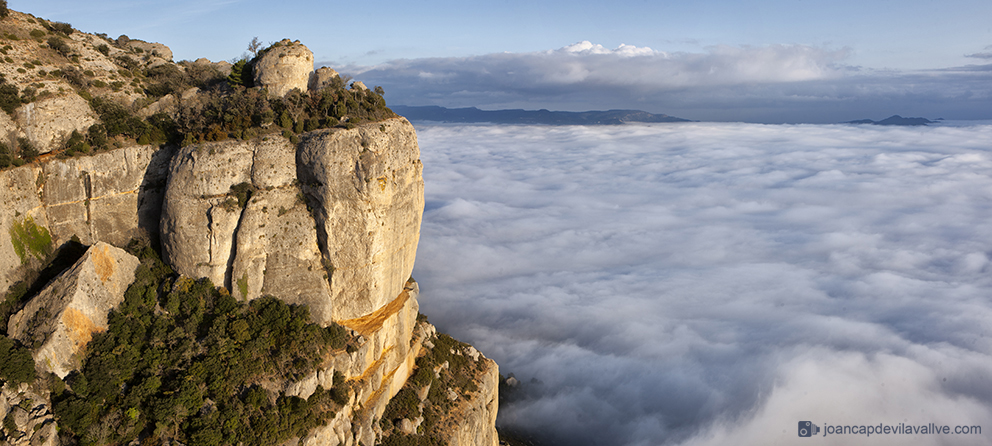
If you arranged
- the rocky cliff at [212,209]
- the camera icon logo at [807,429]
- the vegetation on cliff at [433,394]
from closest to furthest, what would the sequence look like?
the rocky cliff at [212,209] → the vegetation on cliff at [433,394] → the camera icon logo at [807,429]

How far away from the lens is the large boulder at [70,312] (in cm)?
Answer: 2614

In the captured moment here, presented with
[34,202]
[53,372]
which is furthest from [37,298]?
[34,202]

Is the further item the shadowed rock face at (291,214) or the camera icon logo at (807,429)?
the camera icon logo at (807,429)

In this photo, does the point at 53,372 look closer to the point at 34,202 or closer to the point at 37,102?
the point at 34,202

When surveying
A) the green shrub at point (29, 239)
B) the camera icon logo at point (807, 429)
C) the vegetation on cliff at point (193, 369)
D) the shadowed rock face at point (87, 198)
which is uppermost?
the shadowed rock face at point (87, 198)

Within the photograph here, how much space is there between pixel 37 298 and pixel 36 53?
19032 millimetres

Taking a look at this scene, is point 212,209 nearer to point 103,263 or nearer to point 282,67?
point 103,263

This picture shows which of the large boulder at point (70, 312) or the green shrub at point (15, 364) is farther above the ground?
the large boulder at point (70, 312)

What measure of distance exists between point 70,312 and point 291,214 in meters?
12.4

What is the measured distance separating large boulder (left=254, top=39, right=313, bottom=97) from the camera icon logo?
8650cm

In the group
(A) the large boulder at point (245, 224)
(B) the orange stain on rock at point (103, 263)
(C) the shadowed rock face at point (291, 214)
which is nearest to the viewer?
(B) the orange stain on rock at point (103, 263)

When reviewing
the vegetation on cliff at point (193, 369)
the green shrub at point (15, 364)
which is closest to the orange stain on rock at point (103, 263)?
the vegetation on cliff at point (193, 369)

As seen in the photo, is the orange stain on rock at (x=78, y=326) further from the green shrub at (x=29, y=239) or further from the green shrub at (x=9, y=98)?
the green shrub at (x=9, y=98)

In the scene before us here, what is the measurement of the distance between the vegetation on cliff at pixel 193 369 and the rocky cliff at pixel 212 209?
279 millimetres
